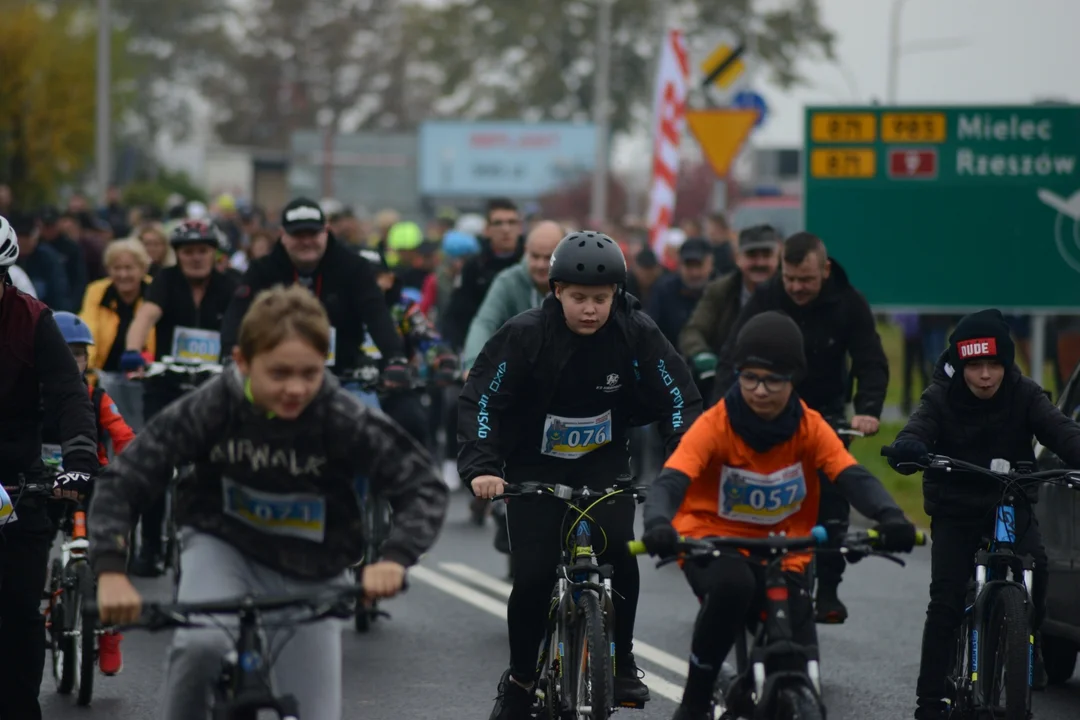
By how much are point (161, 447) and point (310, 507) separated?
454 millimetres

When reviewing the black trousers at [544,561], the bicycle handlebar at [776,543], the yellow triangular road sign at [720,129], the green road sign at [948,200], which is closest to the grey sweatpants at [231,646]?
the bicycle handlebar at [776,543]

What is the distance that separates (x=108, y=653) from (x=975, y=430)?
3.87m

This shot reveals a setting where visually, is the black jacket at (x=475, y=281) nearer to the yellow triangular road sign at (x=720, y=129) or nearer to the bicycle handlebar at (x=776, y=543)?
the yellow triangular road sign at (x=720, y=129)

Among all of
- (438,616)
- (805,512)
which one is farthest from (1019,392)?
(438,616)

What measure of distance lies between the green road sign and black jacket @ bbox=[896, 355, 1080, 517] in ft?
31.8

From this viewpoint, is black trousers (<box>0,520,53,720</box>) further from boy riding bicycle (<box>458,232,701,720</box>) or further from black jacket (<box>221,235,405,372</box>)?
black jacket (<box>221,235,405,372</box>)

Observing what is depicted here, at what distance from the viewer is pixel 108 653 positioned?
8.77 metres

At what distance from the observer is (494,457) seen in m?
7.34

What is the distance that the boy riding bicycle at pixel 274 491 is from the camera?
17.6 ft

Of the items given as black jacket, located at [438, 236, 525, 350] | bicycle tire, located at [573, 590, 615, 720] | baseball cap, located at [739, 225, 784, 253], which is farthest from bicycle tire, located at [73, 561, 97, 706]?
black jacket, located at [438, 236, 525, 350]

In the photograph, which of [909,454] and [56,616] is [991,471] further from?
[56,616]

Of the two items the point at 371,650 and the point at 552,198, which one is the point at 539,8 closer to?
the point at 552,198

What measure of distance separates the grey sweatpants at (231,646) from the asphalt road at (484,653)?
9.42ft

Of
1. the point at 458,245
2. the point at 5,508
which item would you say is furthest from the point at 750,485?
the point at 458,245
